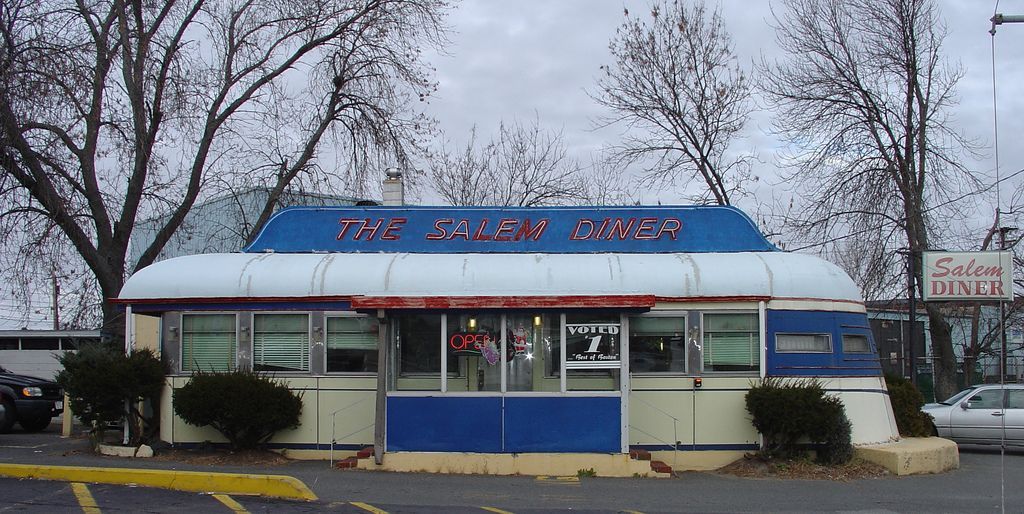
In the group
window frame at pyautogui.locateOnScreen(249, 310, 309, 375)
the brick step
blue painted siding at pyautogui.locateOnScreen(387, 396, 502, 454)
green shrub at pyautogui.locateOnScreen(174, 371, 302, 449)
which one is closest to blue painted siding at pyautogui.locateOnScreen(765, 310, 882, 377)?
the brick step

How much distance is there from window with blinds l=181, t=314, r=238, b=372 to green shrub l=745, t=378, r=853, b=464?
790 cm

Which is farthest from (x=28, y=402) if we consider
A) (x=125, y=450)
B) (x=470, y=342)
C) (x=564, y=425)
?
(x=564, y=425)

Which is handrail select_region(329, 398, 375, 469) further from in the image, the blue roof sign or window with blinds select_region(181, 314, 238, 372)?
the blue roof sign

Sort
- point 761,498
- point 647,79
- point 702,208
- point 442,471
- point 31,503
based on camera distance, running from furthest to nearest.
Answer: point 647,79 < point 702,208 < point 442,471 < point 761,498 < point 31,503

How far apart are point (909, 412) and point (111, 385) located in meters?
12.8

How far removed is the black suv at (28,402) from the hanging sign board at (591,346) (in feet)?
37.5

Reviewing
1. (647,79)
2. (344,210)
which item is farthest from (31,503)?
(647,79)

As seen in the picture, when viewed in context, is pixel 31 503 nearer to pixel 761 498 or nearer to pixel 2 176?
pixel 2 176

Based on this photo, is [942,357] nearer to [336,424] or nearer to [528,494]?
[528,494]

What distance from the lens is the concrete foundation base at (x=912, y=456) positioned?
13.3 meters

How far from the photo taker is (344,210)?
1532 centimetres

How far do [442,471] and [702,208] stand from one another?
19.7ft

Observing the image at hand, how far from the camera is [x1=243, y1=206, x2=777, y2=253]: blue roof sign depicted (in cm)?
1505

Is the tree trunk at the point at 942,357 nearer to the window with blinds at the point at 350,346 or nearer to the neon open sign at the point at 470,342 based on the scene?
the neon open sign at the point at 470,342
